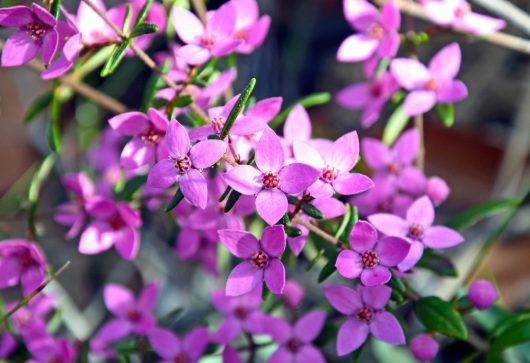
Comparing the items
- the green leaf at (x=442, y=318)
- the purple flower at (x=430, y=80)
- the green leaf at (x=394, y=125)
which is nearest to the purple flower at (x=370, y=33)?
the purple flower at (x=430, y=80)

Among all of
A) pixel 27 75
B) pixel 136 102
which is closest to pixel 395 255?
Answer: pixel 136 102

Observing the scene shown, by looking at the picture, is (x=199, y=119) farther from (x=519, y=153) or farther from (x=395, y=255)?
(x=519, y=153)

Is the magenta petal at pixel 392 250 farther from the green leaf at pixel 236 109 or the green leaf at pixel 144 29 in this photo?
the green leaf at pixel 144 29

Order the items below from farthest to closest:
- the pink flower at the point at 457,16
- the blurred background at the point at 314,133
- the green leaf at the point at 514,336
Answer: the blurred background at the point at 314,133, the pink flower at the point at 457,16, the green leaf at the point at 514,336

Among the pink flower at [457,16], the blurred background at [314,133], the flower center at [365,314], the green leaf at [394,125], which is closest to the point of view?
the flower center at [365,314]

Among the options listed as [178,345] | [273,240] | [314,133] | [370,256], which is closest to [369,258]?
[370,256]

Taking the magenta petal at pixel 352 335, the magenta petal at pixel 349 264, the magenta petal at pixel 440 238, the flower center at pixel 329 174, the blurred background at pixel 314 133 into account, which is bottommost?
the blurred background at pixel 314 133

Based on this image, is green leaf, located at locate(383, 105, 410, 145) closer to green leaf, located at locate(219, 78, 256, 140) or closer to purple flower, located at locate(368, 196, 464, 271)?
purple flower, located at locate(368, 196, 464, 271)
